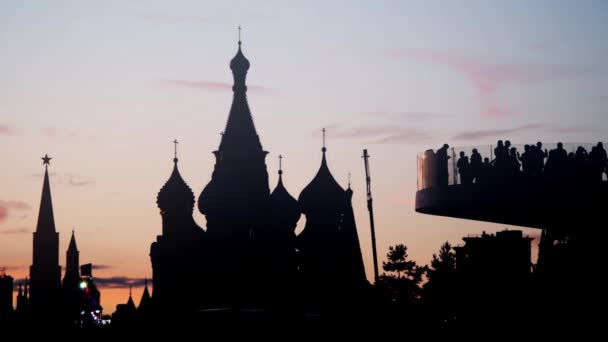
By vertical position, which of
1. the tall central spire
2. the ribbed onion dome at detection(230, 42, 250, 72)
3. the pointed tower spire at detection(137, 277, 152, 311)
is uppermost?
the ribbed onion dome at detection(230, 42, 250, 72)

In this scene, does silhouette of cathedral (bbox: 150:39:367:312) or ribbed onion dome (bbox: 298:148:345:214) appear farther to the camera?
ribbed onion dome (bbox: 298:148:345:214)

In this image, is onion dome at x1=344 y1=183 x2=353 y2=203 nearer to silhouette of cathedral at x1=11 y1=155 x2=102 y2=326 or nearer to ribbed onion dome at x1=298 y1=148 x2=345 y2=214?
ribbed onion dome at x1=298 y1=148 x2=345 y2=214

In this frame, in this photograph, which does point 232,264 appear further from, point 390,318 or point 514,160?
point 514,160

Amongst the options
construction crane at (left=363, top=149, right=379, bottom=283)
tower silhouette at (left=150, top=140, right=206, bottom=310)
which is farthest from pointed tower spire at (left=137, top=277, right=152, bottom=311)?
construction crane at (left=363, top=149, right=379, bottom=283)

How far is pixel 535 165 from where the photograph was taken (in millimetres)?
50562

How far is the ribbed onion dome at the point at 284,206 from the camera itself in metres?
114

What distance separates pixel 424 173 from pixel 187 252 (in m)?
57.6

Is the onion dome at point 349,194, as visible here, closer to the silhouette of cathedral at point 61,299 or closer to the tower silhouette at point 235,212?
the tower silhouette at point 235,212

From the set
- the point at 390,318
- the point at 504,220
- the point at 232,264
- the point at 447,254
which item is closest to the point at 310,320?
the point at 504,220

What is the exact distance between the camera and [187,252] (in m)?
114

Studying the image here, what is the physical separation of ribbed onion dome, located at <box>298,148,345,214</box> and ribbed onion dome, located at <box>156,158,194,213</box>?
9.60 m

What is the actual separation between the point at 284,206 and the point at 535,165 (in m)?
64.5

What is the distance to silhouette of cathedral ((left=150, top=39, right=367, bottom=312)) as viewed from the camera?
11312cm

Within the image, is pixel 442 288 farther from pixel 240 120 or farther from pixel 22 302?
pixel 22 302
